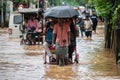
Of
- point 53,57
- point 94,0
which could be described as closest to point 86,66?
point 53,57

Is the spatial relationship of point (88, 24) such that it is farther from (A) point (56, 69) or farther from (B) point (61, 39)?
(A) point (56, 69)

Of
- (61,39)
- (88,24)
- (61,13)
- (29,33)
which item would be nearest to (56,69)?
(61,39)

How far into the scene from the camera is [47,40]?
16.7m

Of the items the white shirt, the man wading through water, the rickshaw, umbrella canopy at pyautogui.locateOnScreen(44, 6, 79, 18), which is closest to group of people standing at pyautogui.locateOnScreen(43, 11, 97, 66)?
the man wading through water

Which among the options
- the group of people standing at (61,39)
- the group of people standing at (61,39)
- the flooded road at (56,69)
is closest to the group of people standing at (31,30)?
the flooded road at (56,69)

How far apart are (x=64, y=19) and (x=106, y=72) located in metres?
2.79

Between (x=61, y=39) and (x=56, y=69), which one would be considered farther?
(x=61, y=39)

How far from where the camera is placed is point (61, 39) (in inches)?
634

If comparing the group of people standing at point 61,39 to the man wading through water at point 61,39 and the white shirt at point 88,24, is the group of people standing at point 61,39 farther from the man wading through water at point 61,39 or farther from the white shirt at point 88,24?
the white shirt at point 88,24

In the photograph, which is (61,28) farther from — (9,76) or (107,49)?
(107,49)

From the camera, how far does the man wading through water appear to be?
16017mm

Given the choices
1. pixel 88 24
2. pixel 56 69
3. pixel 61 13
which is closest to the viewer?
pixel 56 69

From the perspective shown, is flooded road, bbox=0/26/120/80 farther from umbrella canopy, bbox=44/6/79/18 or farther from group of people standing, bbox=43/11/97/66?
umbrella canopy, bbox=44/6/79/18

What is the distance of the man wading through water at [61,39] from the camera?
631 inches
